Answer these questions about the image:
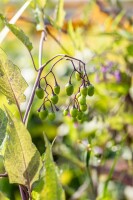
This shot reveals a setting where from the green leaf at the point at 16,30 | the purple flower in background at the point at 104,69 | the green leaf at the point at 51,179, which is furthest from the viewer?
the purple flower in background at the point at 104,69

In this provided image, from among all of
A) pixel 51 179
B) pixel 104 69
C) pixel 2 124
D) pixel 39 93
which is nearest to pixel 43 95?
pixel 39 93

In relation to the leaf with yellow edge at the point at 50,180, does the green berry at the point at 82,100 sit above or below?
below

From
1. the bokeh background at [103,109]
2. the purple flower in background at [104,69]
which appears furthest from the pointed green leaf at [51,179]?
the purple flower in background at [104,69]

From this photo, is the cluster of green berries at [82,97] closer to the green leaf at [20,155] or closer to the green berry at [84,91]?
the green berry at [84,91]

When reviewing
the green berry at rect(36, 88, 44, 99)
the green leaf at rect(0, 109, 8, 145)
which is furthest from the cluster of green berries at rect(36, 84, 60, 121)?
the green leaf at rect(0, 109, 8, 145)

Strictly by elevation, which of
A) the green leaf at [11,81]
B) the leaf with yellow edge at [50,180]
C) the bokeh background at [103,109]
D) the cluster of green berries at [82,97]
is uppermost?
the green leaf at [11,81]

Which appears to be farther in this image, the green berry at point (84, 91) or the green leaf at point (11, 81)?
the green berry at point (84, 91)

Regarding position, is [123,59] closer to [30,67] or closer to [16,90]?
[30,67]
